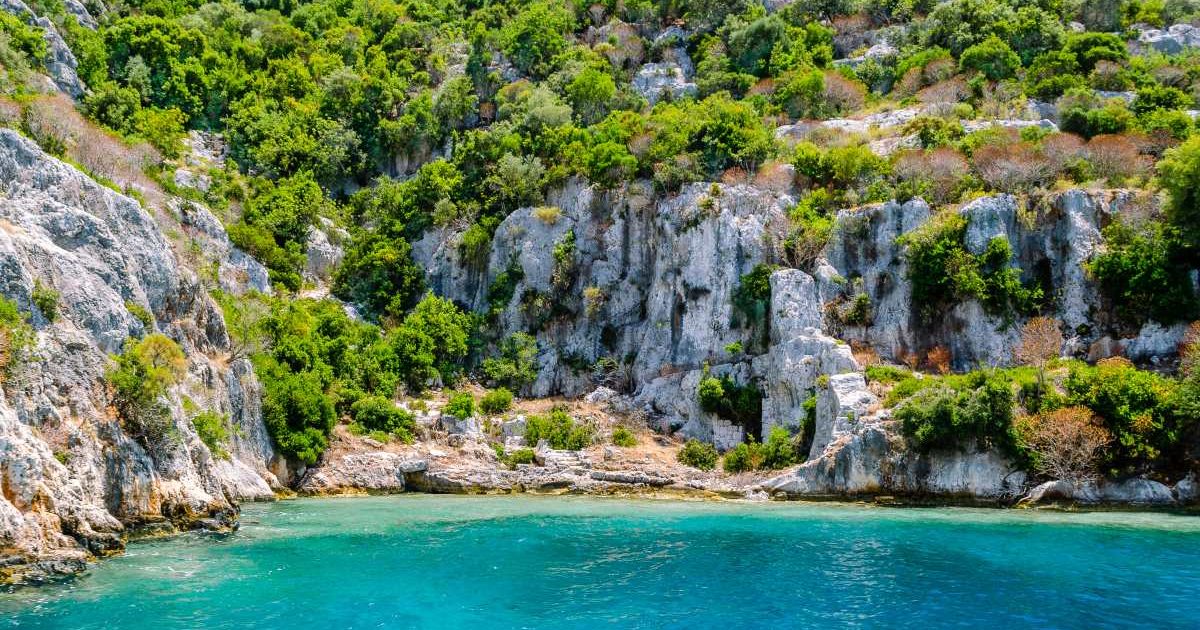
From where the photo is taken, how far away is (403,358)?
53.7m

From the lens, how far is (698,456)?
46281mm

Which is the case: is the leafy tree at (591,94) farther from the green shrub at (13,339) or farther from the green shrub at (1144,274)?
the green shrub at (13,339)

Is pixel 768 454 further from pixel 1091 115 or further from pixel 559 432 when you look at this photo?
pixel 1091 115

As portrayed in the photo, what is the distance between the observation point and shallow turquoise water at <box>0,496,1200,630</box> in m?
18.4

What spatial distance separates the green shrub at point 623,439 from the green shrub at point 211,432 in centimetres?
2193

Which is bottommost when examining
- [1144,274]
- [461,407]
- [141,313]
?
[461,407]

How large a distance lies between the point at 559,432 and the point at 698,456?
8.71 meters

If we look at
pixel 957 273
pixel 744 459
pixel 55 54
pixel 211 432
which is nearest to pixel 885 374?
pixel 957 273

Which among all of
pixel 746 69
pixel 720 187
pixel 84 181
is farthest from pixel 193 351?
pixel 746 69

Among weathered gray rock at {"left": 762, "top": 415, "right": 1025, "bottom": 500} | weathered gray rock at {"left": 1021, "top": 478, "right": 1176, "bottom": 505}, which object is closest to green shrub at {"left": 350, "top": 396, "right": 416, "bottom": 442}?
weathered gray rock at {"left": 762, "top": 415, "right": 1025, "bottom": 500}

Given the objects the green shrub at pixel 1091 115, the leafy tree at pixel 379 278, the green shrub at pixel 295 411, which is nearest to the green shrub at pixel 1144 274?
the green shrub at pixel 1091 115

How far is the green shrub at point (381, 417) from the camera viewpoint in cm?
4778

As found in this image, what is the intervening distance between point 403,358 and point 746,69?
43540 millimetres

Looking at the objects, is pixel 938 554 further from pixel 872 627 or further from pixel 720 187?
pixel 720 187
